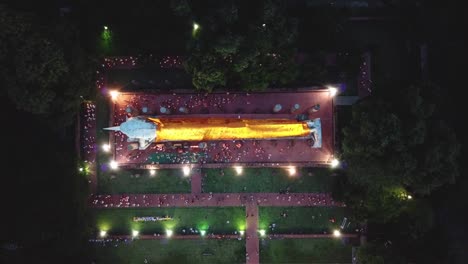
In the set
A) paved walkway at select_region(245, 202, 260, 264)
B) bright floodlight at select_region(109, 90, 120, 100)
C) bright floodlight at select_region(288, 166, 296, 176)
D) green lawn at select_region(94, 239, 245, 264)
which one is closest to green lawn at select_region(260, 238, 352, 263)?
paved walkway at select_region(245, 202, 260, 264)

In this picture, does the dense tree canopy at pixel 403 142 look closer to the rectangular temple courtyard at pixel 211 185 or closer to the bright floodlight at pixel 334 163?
the bright floodlight at pixel 334 163

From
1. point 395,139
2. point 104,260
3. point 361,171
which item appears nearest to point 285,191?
point 361,171

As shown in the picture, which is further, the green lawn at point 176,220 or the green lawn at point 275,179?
the green lawn at point 176,220

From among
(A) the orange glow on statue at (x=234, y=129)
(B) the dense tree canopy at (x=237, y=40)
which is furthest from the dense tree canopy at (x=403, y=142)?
(B) the dense tree canopy at (x=237, y=40)

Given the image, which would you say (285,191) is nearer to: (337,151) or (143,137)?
(337,151)

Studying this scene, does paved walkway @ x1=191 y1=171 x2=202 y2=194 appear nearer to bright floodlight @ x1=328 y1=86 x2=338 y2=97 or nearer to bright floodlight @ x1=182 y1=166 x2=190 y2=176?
bright floodlight @ x1=182 y1=166 x2=190 y2=176

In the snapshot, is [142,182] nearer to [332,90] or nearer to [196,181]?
[196,181]

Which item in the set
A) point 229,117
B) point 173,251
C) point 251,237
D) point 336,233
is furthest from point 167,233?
point 336,233
